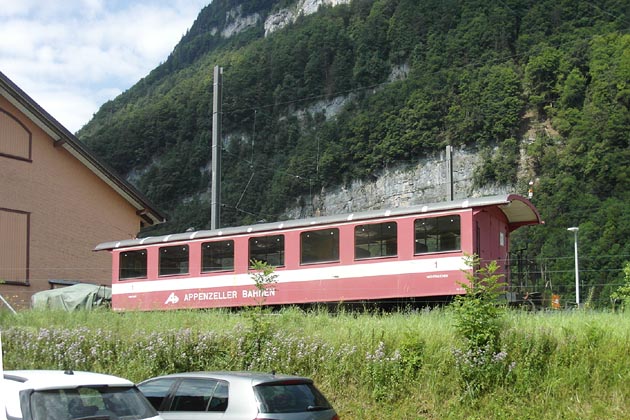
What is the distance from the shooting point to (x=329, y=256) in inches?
792

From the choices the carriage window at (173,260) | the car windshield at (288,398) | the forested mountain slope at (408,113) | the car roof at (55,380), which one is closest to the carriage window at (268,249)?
the carriage window at (173,260)

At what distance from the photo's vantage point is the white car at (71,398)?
296 inches

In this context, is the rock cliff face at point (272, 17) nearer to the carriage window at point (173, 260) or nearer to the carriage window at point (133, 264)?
the carriage window at point (133, 264)

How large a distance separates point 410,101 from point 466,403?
85.1 m

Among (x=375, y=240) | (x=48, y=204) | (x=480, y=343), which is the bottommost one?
(x=480, y=343)

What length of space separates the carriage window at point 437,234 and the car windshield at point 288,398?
373 inches

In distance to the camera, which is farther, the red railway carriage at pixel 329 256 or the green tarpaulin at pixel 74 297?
the green tarpaulin at pixel 74 297

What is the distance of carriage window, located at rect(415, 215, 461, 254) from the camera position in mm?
18531

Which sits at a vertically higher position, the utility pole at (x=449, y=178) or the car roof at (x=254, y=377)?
the utility pole at (x=449, y=178)

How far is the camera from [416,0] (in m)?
117

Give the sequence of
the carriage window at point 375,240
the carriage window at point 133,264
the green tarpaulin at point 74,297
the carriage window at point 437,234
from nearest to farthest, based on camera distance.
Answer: the carriage window at point 437,234, the carriage window at point 375,240, the carriage window at point 133,264, the green tarpaulin at point 74,297

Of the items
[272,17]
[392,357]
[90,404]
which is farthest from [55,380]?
[272,17]

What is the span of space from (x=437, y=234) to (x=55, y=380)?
12255 mm

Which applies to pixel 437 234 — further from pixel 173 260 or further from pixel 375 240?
pixel 173 260
